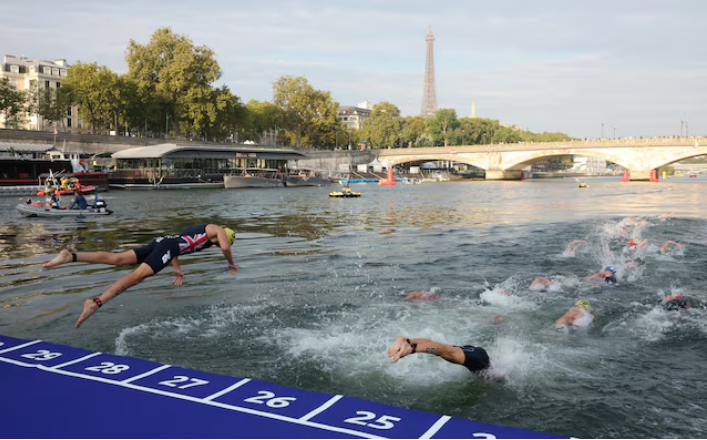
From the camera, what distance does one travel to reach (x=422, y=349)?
6887mm

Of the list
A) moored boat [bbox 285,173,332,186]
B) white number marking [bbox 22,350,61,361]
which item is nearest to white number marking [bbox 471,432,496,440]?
white number marking [bbox 22,350,61,361]

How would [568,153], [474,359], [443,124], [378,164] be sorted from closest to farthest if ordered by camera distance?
[474,359] < [568,153] < [378,164] < [443,124]

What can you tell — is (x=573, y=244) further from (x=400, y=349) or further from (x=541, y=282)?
(x=400, y=349)

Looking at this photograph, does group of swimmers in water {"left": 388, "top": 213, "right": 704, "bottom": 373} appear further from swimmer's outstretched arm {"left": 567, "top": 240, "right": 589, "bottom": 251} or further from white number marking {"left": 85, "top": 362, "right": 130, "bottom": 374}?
white number marking {"left": 85, "top": 362, "right": 130, "bottom": 374}

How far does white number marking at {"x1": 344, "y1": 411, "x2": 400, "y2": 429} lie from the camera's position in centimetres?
561

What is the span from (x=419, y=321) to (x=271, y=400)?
16.7 feet

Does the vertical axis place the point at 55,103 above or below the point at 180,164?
above

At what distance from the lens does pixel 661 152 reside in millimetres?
89500

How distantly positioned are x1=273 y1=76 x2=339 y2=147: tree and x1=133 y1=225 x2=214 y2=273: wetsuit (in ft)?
334

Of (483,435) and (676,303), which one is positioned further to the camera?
(676,303)

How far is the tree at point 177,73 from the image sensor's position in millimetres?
84750

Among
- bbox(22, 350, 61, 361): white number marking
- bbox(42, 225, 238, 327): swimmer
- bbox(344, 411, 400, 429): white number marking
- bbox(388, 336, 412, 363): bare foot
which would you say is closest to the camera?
bbox(344, 411, 400, 429): white number marking

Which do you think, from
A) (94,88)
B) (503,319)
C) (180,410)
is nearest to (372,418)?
(180,410)

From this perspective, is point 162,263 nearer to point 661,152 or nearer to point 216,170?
point 216,170
